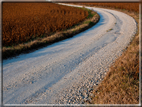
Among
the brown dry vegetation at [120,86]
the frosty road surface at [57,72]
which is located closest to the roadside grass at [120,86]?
the brown dry vegetation at [120,86]

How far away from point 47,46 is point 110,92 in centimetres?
539

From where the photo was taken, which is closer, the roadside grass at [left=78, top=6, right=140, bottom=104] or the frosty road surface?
the roadside grass at [left=78, top=6, right=140, bottom=104]

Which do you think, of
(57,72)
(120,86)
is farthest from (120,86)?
(57,72)

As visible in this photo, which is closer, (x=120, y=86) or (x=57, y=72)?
(x=120, y=86)

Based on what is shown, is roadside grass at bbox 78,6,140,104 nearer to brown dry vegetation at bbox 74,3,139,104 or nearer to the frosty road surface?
brown dry vegetation at bbox 74,3,139,104

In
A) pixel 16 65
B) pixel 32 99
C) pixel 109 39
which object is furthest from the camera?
pixel 109 39

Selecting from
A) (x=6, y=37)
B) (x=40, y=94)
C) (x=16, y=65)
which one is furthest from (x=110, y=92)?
(x=6, y=37)

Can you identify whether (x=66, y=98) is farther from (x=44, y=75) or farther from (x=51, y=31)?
(x=51, y=31)

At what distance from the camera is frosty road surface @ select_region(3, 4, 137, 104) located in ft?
13.1

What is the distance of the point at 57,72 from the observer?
5352 mm

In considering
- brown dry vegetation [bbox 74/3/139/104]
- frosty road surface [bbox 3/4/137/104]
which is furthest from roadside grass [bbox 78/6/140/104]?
frosty road surface [bbox 3/4/137/104]

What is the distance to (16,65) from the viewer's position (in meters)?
5.83

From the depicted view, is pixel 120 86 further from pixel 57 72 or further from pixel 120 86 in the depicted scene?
pixel 57 72

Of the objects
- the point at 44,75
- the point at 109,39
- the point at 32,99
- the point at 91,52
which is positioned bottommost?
the point at 32,99
